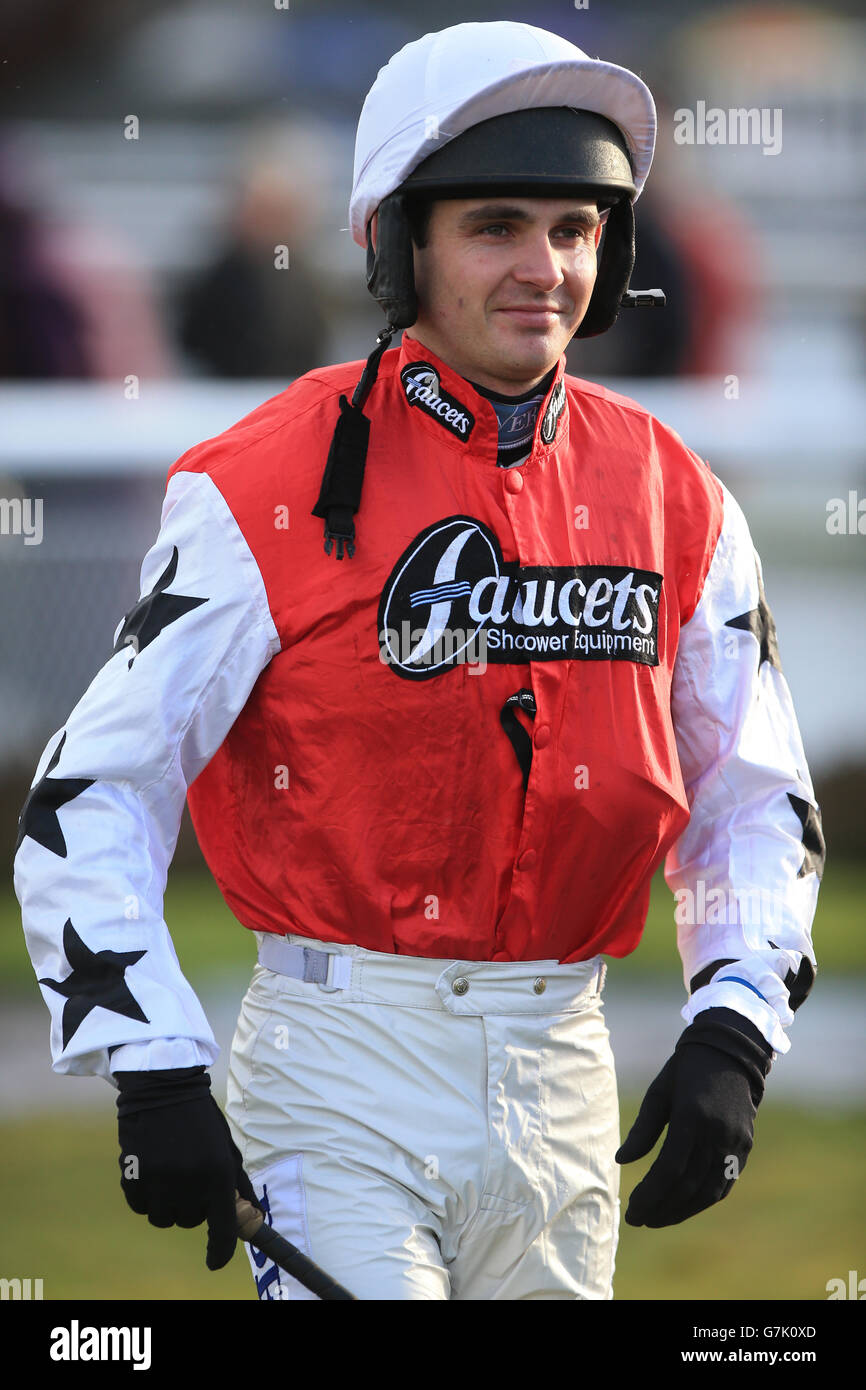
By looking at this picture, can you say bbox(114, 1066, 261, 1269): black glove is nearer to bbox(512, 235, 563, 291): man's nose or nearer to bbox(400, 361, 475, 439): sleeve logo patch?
bbox(400, 361, 475, 439): sleeve logo patch

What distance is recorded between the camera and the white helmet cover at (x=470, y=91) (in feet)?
7.07

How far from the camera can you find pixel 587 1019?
228 centimetres

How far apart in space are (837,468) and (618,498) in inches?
202

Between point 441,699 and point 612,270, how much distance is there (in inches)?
28.6

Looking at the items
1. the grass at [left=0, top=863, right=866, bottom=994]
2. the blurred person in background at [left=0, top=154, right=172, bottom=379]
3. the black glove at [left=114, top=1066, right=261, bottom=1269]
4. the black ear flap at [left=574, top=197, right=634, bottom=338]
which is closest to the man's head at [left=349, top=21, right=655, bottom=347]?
the black ear flap at [left=574, top=197, right=634, bottom=338]

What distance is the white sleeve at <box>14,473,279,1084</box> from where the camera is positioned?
1952 mm

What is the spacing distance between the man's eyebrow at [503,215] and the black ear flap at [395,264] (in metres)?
0.08

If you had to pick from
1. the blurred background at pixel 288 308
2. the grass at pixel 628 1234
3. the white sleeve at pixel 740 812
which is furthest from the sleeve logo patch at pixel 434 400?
the blurred background at pixel 288 308

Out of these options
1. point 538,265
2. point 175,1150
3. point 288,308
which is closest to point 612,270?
point 538,265

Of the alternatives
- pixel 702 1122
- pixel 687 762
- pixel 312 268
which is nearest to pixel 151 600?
pixel 687 762

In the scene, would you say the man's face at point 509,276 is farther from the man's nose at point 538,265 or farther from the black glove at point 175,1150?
the black glove at point 175,1150

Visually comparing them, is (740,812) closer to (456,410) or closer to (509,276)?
(456,410)

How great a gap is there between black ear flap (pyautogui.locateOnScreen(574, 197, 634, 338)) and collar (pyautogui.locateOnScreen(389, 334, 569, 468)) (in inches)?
7.8

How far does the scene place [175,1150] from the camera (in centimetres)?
191
